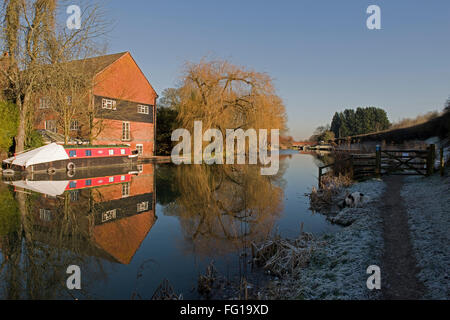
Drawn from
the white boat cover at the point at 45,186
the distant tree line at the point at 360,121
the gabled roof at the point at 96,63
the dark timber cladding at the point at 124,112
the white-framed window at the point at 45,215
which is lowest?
the white-framed window at the point at 45,215

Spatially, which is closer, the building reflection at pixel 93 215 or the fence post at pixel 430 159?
the building reflection at pixel 93 215

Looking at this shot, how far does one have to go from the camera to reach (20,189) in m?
10.9

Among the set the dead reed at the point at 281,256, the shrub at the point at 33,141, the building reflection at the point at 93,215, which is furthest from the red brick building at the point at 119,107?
the dead reed at the point at 281,256

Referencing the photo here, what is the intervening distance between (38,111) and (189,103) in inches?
496

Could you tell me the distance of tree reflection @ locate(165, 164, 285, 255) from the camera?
6.08 meters

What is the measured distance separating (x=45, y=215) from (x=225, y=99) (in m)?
21.2

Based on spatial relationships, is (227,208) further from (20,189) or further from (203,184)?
(20,189)

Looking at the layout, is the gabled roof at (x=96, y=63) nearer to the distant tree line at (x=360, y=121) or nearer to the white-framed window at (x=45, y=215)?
the white-framed window at (x=45, y=215)

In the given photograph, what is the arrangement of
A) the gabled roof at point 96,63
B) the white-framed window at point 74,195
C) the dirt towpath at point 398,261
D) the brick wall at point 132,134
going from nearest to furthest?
the dirt towpath at point 398,261
the white-framed window at point 74,195
the gabled roof at point 96,63
the brick wall at point 132,134

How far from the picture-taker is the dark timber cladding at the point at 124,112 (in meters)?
24.6

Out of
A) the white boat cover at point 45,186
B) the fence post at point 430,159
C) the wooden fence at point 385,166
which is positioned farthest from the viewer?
the wooden fence at point 385,166

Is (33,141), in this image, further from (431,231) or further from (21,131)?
(431,231)

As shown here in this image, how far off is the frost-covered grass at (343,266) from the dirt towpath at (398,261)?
0.15m

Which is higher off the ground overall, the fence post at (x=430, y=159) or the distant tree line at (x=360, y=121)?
the distant tree line at (x=360, y=121)
